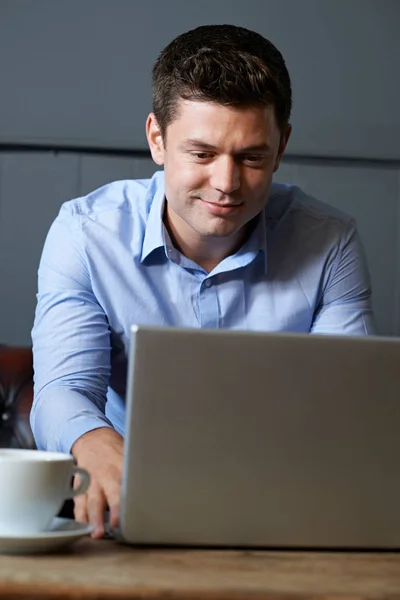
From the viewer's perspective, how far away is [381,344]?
0.85m

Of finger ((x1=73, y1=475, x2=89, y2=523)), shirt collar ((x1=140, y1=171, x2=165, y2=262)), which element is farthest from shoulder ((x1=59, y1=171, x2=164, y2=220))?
finger ((x1=73, y1=475, x2=89, y2=523))

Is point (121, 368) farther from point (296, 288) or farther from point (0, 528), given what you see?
point (0, 528)

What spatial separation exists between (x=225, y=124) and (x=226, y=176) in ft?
0.27

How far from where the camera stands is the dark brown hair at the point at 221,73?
1.45 m

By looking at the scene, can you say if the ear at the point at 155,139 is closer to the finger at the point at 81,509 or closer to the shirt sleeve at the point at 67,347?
the shirt sleeve at the point at 67,347

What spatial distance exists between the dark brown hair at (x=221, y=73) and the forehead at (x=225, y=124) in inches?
0.5

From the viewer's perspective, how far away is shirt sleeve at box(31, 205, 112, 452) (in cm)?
123

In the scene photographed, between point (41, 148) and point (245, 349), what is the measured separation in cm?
179

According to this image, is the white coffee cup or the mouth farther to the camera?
the mouth

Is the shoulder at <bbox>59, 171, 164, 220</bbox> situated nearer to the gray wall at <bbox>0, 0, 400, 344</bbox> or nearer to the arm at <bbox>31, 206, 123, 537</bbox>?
the arm at <bbox>31, 206, 123, 537</bbox>

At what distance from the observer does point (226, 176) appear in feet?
4.70

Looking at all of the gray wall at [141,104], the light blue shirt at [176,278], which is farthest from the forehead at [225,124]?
the gray wall at [141,104]

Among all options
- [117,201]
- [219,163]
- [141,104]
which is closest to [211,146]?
[219,163]

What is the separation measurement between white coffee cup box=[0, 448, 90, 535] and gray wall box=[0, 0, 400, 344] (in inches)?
65.8
